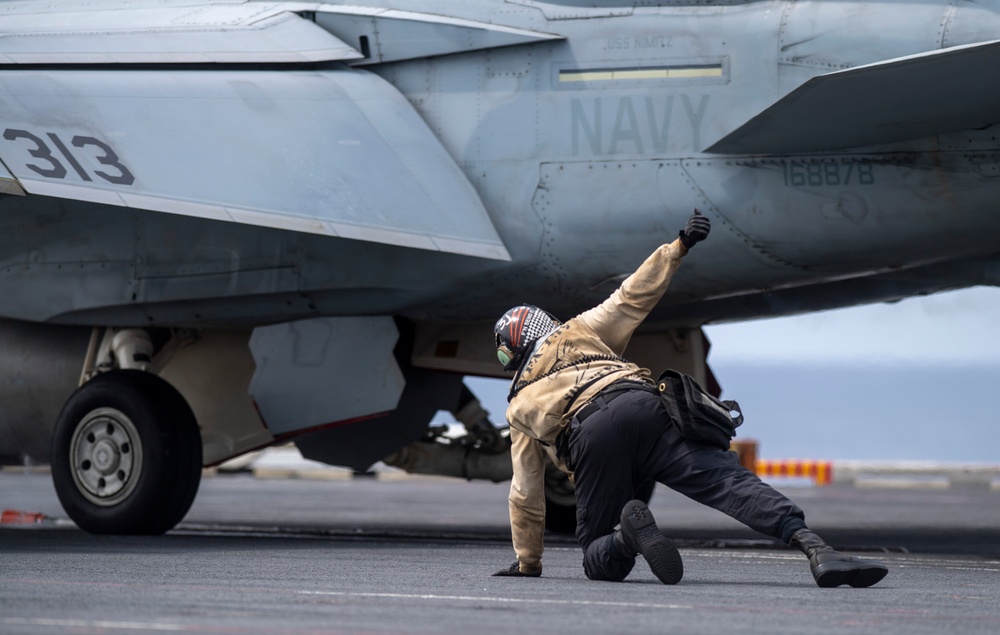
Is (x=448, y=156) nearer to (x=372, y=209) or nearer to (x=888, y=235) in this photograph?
(x=372, y=209)

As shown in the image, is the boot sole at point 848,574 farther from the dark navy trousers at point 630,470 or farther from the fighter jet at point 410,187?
the fighter jet at point 410,187

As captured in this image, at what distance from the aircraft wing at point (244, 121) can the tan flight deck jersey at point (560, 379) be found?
2.39m

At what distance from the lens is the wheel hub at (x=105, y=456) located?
11578 mm

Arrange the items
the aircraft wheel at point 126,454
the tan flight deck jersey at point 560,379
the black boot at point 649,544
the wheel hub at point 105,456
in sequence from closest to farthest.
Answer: the black boot at point 649,544 < the tan flight deck jersey at point 560,379 < the aircraft wheel at point 126,454 < the wheel hub at point 105,456

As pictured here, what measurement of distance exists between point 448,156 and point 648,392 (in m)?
3.62

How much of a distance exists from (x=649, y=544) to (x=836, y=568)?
898 millimetres

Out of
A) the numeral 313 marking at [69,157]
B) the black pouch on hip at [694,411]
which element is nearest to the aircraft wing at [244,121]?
the numeral 313 marking at [69,157]

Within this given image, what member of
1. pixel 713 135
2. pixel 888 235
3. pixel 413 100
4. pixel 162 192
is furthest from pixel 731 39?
pixel 162 192

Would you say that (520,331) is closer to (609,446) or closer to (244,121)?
(609,446)

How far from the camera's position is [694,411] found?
757cm

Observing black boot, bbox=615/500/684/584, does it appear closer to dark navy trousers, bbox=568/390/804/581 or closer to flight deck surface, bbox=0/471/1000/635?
flight deck surface, bbox=0/471/1000/635

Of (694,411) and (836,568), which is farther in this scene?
(694,411)

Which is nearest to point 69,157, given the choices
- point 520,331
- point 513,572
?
point 520,331

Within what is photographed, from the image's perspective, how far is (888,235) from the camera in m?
9.95
